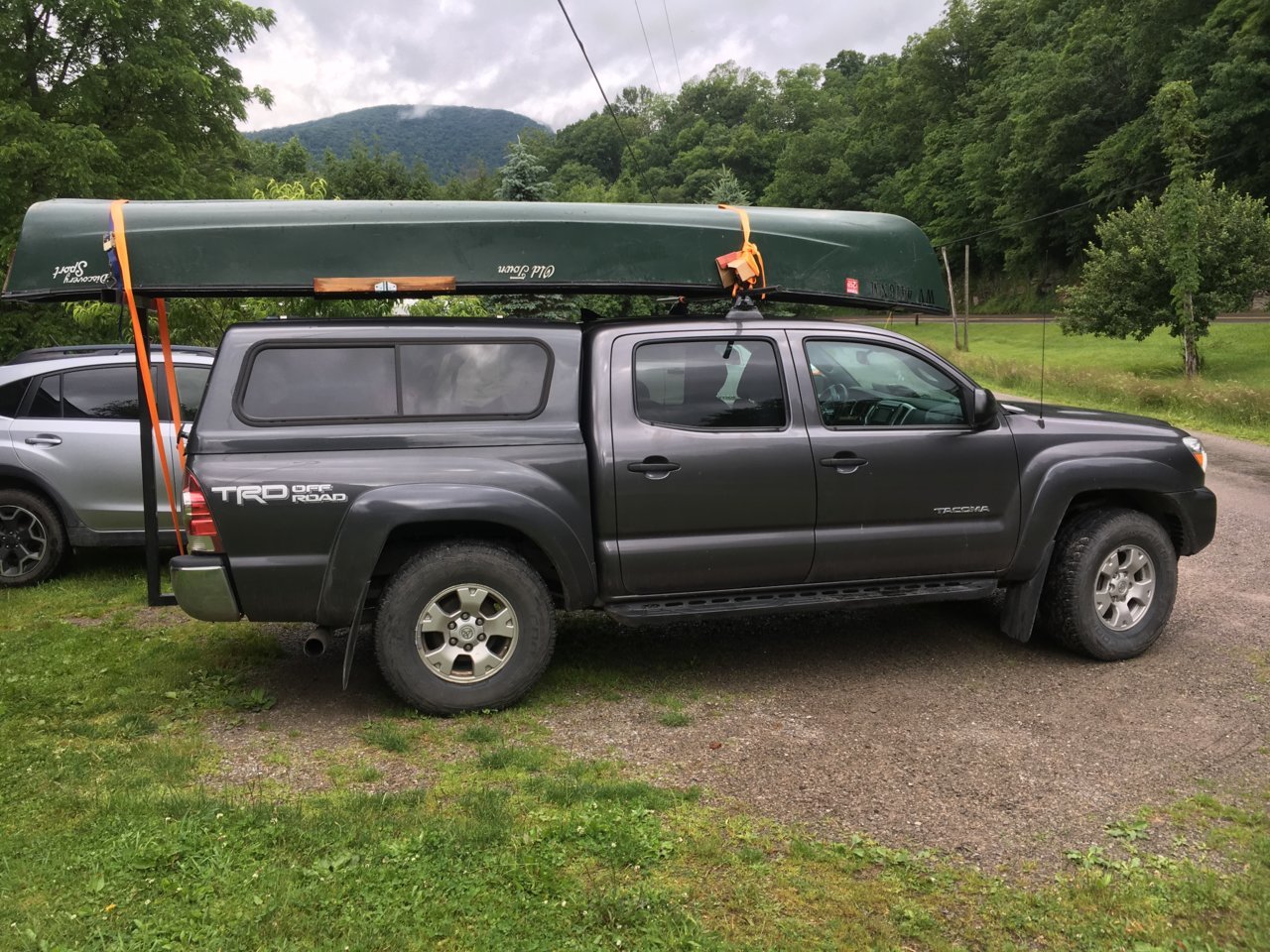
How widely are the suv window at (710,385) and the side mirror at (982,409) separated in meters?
1.03

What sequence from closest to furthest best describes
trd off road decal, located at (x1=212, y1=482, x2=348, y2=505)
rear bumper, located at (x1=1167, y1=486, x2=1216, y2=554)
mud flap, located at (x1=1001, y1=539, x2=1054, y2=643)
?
trd off road decal, located at (x1=212, y1=482, x2=348, y2=505) < mud flap, located at (x1=1001, y1=539, x2=1054, y2=643) < rear bumper, located at (x1=1167, y1=486, x2=1216, y2=554)

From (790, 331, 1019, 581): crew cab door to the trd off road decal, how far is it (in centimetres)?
235

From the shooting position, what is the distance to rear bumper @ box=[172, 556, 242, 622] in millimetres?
4422

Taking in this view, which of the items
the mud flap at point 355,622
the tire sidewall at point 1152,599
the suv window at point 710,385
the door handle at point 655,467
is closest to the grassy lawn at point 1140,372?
the tire sidewall at point 1152,599

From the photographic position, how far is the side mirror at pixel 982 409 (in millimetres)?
5051

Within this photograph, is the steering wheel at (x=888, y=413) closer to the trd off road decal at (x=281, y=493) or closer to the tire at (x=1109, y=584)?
the tire at (x=1109, y=584)

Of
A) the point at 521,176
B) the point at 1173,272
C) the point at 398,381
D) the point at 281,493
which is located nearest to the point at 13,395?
the point at 281,493

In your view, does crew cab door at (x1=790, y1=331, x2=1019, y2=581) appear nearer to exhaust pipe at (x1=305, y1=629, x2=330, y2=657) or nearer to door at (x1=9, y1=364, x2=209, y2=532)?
exhaust pipe at (x1=305, y1=629, x2=330, y2=657)

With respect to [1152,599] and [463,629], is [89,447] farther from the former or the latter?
[1152,599]

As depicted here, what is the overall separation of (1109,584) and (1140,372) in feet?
101

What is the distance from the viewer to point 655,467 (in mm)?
4727

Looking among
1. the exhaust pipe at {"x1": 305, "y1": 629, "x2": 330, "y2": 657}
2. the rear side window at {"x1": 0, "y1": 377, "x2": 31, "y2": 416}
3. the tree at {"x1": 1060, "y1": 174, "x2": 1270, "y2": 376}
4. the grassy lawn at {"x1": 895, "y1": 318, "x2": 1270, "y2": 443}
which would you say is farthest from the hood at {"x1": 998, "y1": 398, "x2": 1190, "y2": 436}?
the tree at {"x1": 1060, "y1": 174, "x2": 1270, "y2": 376}

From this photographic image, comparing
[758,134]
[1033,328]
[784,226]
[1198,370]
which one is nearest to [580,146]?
[758,134]

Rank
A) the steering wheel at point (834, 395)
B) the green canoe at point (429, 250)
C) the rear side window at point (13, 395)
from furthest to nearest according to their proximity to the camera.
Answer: the rear side window at point (13, 395)
the steering wheel at point (834, 395)
the green canoe at point (429, 250)
